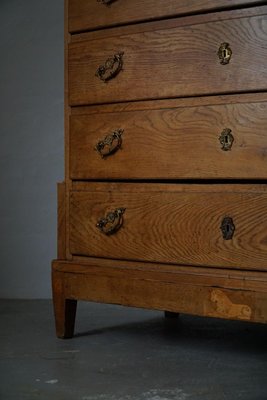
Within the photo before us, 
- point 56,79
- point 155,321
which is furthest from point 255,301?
point 56,79

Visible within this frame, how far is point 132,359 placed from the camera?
80.6 inches

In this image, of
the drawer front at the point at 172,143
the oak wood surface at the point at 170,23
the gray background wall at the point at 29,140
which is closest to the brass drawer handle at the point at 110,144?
the drawer front at the point at 172,143

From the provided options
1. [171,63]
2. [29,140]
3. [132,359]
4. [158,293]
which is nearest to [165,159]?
[171,63]

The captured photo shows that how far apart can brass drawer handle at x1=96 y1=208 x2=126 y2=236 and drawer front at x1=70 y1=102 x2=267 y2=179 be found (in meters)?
0.10

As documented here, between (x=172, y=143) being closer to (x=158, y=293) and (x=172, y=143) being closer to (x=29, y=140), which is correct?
(x=158, y=293)

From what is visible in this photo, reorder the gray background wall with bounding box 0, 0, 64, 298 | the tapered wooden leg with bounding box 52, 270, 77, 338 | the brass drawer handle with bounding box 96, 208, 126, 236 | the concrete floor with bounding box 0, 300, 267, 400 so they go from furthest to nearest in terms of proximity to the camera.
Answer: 1. the gray background wall with bounding box 0, 0, 64, 298
2. the tapered wooden leg with bounding box 52, 270, 77, 338
3. the brass drawer handle with bounding box 96, 208, 126, 236
4. the concrete floor with bounding box 0, 300, 267, 400

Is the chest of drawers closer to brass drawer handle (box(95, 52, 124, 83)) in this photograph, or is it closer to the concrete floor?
brass drawer handle (box(95, 52, 124, 83))

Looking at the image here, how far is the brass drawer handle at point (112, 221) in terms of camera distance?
2.11 metres

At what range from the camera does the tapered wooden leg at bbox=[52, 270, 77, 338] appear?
7.39 ft

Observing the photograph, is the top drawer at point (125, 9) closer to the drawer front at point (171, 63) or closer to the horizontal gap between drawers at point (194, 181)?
the drawer front at point (171, 63)

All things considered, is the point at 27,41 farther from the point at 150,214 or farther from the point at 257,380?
the point at 257,380

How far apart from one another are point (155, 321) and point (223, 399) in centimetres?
97

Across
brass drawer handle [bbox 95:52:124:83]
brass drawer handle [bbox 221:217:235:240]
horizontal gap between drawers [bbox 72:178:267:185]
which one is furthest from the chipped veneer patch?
brass drawer handle [bbox 95:52:124:83]

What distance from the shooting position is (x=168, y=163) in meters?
2.01
